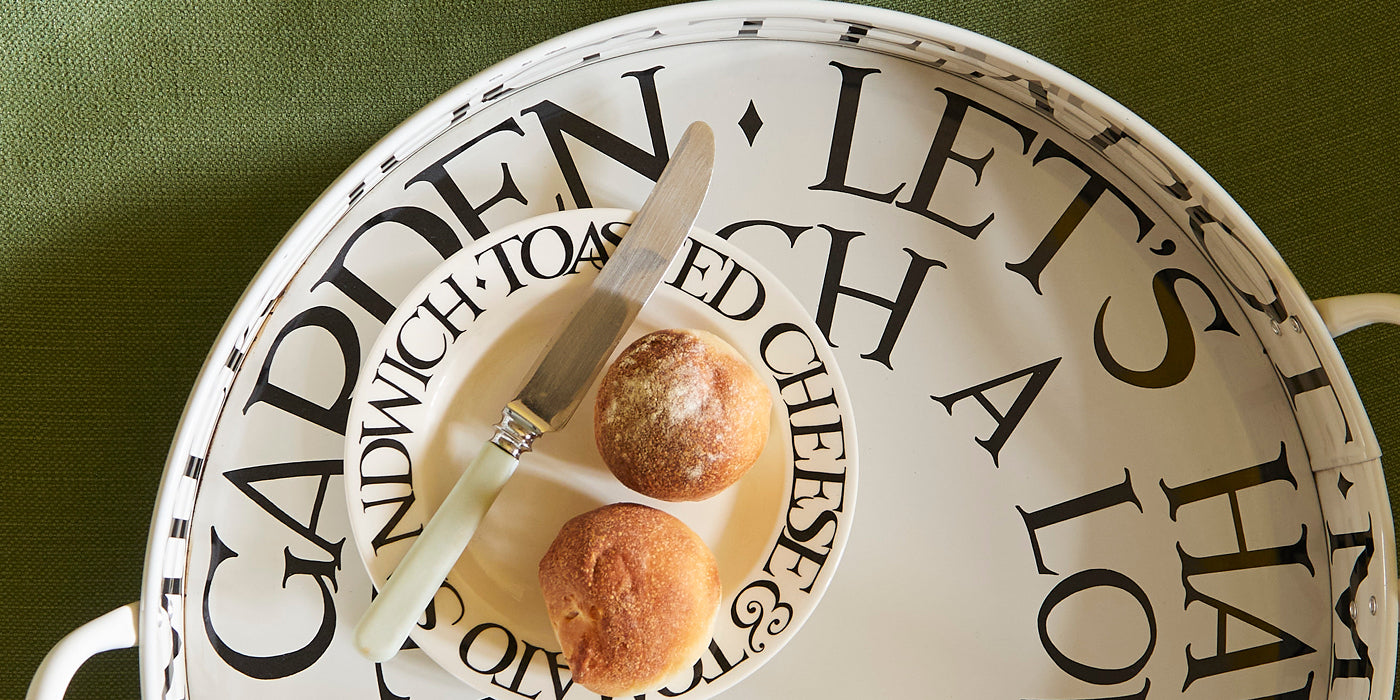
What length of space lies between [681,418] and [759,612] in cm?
25

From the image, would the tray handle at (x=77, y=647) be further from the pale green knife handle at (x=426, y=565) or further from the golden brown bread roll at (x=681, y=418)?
the golden brown bread roll at (x=681, y=418)

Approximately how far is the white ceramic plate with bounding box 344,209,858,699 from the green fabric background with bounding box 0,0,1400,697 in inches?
14.0

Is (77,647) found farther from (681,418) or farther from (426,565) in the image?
(681,418)

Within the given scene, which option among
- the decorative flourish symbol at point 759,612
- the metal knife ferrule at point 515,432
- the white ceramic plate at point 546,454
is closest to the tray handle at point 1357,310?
the white ceramic plate at point 546,454

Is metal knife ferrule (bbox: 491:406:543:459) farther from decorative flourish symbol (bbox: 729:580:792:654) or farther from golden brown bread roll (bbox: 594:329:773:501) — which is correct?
decorative flourish symbol (bbox: 729:580:792:654)

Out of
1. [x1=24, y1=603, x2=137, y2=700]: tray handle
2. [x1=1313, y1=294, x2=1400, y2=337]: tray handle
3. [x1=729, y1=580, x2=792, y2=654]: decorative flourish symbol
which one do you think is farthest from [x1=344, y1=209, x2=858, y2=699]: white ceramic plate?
[x1=1313, y1=294, x2=1400, y2=337]: tray handle

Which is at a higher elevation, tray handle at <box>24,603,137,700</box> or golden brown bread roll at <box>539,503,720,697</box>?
golden brown bread roll at <box>539,503,720,697</box>

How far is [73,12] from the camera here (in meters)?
1.10

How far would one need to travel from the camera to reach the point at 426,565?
0.89m

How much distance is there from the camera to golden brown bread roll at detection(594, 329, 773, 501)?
0.87 metres

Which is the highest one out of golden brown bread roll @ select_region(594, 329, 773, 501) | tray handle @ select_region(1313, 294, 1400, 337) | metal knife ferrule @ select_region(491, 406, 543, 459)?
tray handle @ select_region(1313, 294, 1400, 337)

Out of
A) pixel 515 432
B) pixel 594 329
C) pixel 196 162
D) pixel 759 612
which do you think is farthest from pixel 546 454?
pixel 196 162

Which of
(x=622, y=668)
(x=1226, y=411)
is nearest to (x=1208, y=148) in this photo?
(x=1226, y=411)

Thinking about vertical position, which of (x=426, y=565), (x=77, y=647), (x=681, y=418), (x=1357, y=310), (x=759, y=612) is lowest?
(x=77, y=647)
